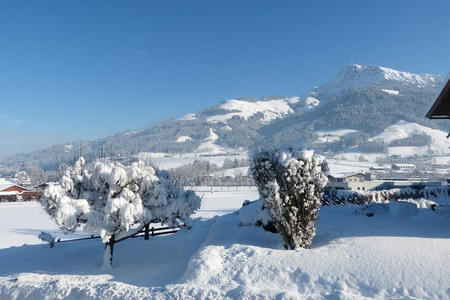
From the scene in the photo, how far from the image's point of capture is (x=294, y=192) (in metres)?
10.7

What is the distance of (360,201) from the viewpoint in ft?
66.4

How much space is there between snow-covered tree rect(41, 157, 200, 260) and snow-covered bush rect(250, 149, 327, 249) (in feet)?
14.9

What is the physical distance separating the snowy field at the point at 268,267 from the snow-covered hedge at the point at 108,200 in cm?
175

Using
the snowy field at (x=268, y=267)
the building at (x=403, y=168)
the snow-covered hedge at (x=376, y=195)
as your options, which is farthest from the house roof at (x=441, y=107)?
the building at (x=403, y=168)

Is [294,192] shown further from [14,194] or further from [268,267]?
[14,194]

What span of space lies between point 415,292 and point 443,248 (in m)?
2.64

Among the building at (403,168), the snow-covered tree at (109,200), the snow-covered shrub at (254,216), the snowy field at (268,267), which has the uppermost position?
the snow-covered tree at (109,200)

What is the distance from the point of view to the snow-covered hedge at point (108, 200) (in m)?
10.9

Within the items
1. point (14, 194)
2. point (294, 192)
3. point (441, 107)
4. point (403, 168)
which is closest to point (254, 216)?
point (294, 192)

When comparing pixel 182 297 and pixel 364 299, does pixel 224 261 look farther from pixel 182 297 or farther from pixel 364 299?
pixel 364 299

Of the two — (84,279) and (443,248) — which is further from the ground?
(443,248)

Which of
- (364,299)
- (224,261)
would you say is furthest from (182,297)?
(364,299)

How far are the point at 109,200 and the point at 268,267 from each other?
5886mm

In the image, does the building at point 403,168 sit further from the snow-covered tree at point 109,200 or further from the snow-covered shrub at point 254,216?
the snow-covered tree at point 109,200
